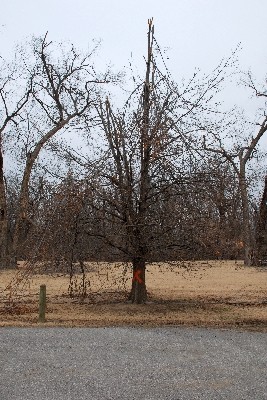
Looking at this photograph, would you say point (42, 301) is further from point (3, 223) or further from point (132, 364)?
point (3, 223)

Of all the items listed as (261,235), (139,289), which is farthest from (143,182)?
(261,235)

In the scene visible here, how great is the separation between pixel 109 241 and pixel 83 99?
18.4 metres

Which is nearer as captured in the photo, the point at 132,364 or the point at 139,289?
the point at 132,364

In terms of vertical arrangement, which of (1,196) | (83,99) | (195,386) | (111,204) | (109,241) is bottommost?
(195,386)

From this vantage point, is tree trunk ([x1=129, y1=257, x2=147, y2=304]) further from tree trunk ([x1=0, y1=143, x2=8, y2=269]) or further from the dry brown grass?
tree trunk ([x1=0, y1=143, x2=8, y2=269])

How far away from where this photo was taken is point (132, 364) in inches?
366

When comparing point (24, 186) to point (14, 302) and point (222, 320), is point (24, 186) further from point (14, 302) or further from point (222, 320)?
point (222, 320)

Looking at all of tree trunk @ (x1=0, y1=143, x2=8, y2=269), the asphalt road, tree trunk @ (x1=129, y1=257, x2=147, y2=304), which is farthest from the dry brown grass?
tree trunk @ (x1=0, y1=143, x2=8, y2=269)

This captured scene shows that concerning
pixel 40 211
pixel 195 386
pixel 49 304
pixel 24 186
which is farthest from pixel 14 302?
pixel 24 186

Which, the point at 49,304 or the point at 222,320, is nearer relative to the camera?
the point at 222,320

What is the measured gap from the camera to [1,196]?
106 ft

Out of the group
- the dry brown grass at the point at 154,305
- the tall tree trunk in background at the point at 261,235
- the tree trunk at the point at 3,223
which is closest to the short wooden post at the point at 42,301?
the dry brown grass at the point at 154,305

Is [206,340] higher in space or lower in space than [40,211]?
lower

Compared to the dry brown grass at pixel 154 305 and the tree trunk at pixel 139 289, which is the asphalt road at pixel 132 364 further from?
the tree trunk at pixel 139 289
